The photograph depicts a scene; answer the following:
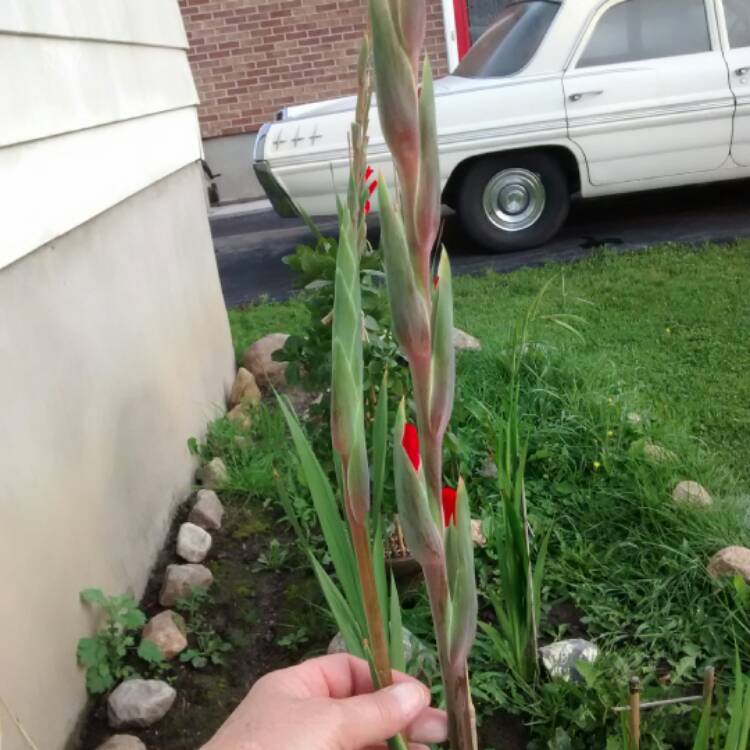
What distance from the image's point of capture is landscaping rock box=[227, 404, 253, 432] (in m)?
3.52

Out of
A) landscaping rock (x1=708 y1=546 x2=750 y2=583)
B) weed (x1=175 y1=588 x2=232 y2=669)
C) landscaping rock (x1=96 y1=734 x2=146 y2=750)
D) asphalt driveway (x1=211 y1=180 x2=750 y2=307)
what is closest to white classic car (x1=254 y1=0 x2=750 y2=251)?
asphalt driveway (x1=211 y1=180 x2=750 y2=307)

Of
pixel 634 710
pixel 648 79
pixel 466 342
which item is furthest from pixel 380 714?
pixel 648 79

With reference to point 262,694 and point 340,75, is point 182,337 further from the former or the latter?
point 340,75

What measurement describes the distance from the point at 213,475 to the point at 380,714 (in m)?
2.49

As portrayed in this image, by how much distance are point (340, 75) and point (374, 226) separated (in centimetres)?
334

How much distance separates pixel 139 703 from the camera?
6.91 feet

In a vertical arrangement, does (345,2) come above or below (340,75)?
above

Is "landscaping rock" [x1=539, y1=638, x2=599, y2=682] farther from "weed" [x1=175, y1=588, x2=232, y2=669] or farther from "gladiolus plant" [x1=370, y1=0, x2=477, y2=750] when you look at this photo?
"gladiolus plant" [x1=370, y1=0, x2=477, y2=750]

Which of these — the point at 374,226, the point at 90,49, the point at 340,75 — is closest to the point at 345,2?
the point at 340,75

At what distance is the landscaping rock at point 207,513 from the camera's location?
2938 mm

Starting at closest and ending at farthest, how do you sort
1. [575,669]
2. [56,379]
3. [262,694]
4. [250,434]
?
1. [262,694]
2. [575,669]
3. [56,379]
4. [250,434]

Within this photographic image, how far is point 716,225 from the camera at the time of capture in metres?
6.13

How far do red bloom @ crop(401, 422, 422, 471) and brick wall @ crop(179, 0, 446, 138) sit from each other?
9275mm

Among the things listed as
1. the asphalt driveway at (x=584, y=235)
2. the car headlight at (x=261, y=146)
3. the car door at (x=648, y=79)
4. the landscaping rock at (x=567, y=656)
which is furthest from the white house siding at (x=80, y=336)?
the car door at (x=648, y=79)
